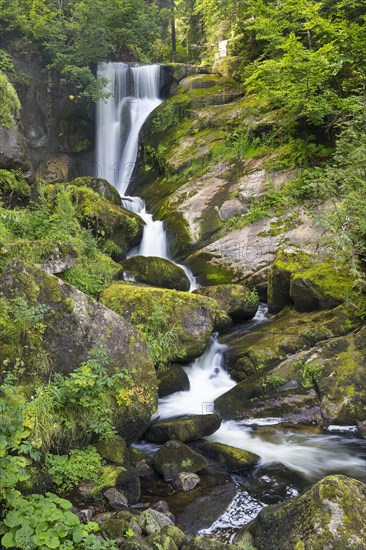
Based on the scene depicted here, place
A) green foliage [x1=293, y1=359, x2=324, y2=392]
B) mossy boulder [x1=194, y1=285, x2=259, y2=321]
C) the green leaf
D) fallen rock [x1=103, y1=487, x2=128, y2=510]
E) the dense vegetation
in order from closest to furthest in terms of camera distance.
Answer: the green leaf → the dense vegetation → fallen rock [x1=103, y1=487, x2=128, y2=510] → green foliage [x1=293, y1=359, x2=324, y2=392] → mossy boulder [x1=194, y1=285, x2=259, y2=321]

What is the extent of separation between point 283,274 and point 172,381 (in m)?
3.94

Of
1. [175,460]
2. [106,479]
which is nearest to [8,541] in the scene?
[106,479]

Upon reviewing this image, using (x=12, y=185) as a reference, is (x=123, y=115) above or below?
above

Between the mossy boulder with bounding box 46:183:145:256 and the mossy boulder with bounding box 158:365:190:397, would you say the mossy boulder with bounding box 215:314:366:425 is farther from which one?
the mossy boulder with bounding box 46:183:145:256

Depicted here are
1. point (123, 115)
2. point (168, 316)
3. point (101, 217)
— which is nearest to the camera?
point (168, 316)

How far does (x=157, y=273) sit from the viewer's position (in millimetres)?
11195

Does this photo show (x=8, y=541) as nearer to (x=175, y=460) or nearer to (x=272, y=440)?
(x=175, y=460)

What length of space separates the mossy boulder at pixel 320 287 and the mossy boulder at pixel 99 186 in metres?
7.08

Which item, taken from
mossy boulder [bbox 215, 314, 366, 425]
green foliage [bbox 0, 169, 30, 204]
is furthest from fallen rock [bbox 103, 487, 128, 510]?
green foliage [bbox 0, 169, 30, 204]

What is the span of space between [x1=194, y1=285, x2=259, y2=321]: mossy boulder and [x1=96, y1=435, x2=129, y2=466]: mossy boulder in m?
5.21

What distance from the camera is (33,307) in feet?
19.1

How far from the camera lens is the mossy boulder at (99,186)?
1413 centimetres

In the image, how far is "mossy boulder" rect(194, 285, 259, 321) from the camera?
34.6ft

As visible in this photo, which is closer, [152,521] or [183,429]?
[152,521]
